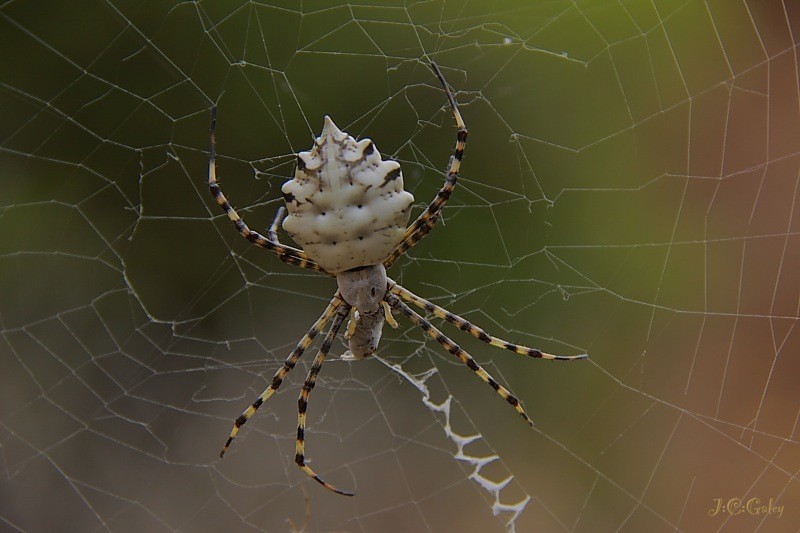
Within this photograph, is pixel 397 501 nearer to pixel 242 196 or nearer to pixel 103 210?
pixel 242 196

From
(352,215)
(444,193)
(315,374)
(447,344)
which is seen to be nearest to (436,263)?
(447,344)

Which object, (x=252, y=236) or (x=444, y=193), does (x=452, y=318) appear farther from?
(x=252, y=236)

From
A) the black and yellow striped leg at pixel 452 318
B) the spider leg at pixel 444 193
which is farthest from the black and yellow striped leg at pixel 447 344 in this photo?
the spider leg at pixel 444 193

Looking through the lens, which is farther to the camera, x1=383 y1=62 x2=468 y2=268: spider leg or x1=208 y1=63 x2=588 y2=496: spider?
x1=383 y1=62 x2=468 y2=268: spider leg

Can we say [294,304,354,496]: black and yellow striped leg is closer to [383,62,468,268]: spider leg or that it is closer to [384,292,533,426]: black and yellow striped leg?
[384,292,533,426]: black and yellow striped leg

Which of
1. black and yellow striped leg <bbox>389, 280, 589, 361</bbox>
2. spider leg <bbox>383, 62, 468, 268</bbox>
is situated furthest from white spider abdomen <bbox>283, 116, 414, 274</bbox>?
black and yellow striped leg <bbox>389, 280, 589, 361</bbox>
